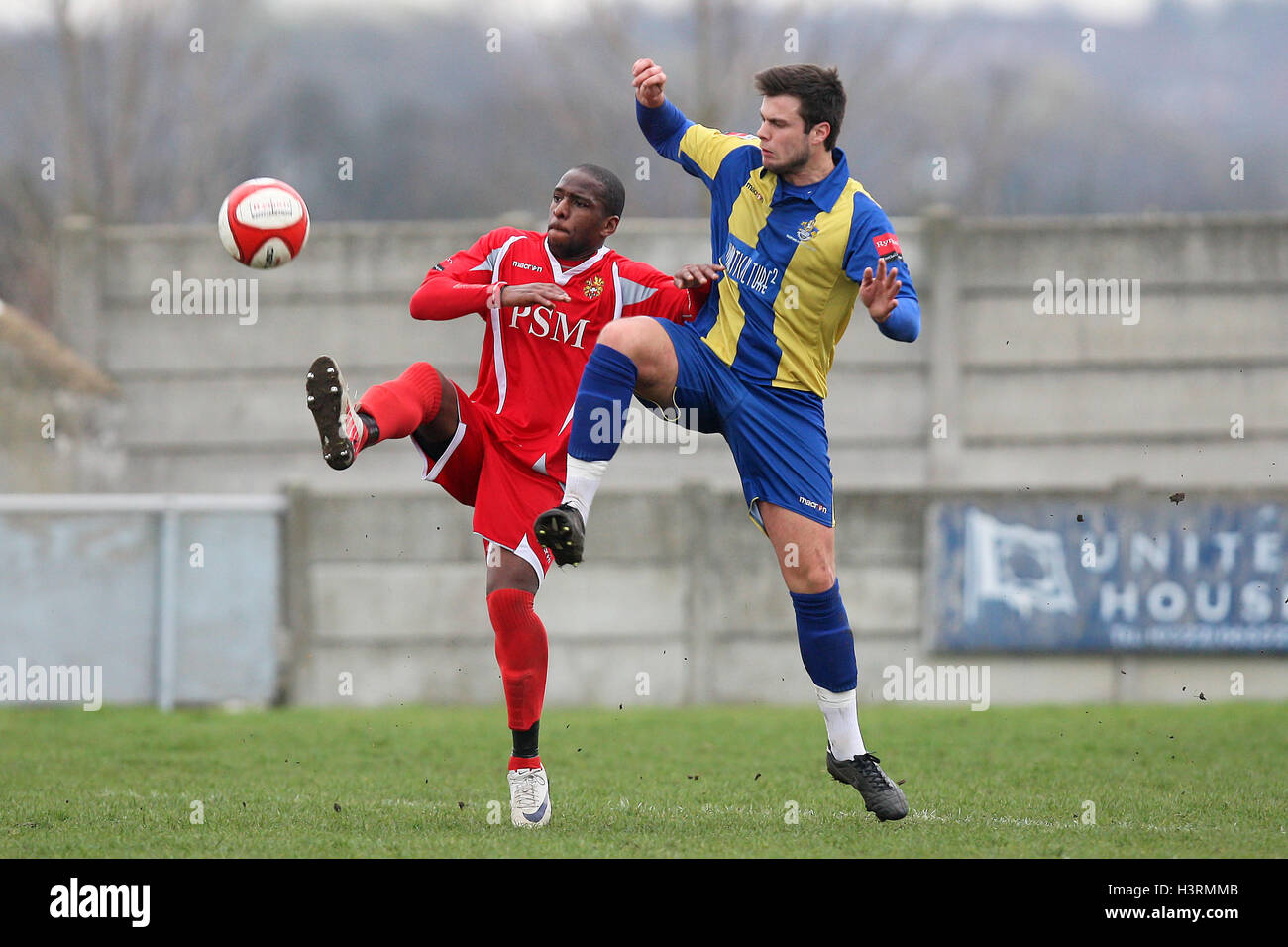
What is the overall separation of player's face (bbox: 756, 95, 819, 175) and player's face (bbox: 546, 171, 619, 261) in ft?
2.44

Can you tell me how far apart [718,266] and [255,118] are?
119 ft

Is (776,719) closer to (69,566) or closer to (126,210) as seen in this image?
(69,566)

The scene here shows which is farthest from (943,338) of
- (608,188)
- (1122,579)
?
(608,188)

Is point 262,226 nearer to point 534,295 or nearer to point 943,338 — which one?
point 534,295

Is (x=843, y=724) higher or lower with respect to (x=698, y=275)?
lower

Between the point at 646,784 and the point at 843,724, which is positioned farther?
the point at 646,784

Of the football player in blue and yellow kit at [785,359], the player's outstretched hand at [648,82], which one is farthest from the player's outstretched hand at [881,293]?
the player's outstretched hand at [648,82]

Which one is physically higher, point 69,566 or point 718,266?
point 718,266

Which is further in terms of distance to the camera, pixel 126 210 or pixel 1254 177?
pixel 1254 177

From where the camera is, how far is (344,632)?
12.4 meters

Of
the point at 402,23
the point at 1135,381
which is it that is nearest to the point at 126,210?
the point at 1135,381

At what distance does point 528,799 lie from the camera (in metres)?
5.96

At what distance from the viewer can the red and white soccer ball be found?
623 cm

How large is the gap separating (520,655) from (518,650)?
0.07 ft
